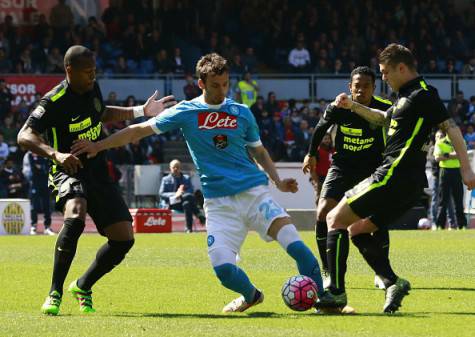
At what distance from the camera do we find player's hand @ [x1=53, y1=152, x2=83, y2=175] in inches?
382

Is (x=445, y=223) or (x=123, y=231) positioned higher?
(x=123, y=231)

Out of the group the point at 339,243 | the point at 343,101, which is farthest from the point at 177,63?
the point at 339,243

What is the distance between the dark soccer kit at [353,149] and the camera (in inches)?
478

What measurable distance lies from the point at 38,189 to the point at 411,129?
17342 millimetres

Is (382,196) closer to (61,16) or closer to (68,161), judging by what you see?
(68,161)

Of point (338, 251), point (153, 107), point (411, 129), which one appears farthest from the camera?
point (153, 107)

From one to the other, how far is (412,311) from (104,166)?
2928mm

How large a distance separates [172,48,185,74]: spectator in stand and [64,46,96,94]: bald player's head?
25.4m

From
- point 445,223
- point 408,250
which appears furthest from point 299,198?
point 408,250

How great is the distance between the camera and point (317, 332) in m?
8.68

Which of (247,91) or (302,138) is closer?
(302,138)

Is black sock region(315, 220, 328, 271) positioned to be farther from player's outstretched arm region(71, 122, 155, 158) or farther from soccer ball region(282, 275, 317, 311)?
player's outstretched arm region(71, 122, 155, 158)

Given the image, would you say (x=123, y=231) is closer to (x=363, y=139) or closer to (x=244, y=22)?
(x=363, y=139)

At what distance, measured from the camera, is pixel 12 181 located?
1157 inches
